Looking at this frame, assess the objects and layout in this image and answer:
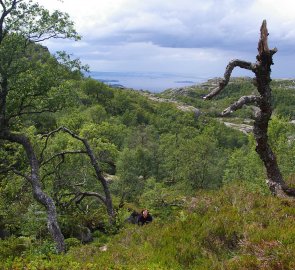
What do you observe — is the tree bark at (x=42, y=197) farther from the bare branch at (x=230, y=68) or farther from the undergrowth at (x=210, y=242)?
the bare branch at (x=230, y=68)

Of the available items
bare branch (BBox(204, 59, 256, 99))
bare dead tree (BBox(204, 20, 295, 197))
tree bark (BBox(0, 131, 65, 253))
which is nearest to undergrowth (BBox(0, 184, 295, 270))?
bare dead tree (BBox(204, 20, 295, 197))

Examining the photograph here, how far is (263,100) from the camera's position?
13734 mm

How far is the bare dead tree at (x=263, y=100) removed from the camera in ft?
43.3

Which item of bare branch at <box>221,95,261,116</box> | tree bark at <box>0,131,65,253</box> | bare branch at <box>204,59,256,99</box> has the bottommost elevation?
tree bark at <box>0,131,65,253</box>

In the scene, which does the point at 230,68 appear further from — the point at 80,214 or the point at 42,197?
the point at 80,214

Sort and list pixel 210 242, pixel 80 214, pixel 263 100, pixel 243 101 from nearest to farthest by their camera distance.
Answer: pixel 210 242 → pixel 243 101 → pixel 263 100 → pixel 80 214

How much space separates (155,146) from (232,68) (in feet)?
256

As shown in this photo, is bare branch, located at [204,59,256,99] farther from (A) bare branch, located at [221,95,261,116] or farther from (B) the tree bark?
(B) the tree bark

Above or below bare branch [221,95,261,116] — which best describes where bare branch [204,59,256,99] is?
above

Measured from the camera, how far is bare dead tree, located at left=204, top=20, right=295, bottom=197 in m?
13.2

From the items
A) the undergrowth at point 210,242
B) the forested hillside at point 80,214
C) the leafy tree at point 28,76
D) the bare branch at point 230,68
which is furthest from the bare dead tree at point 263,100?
the leafy tree at point 28,76

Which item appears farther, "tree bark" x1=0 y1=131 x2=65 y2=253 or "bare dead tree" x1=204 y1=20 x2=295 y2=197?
"tree bark" x1=0 y1=131 x2=65 y2=253

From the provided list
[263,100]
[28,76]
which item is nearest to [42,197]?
[28,76]

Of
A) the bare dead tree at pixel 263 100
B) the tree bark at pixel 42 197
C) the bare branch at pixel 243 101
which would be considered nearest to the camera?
the bare branch at pixel 243 101
